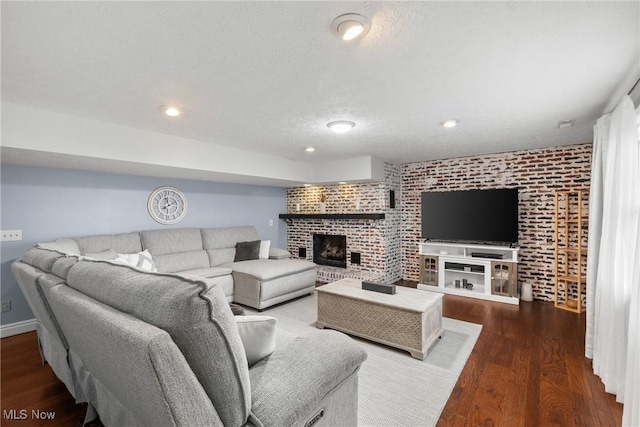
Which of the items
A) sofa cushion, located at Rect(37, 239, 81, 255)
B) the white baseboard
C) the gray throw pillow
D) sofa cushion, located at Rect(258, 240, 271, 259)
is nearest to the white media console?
sofa cushion, located at Rect(258, 240, 271, 259)

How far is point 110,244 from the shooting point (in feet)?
12.5

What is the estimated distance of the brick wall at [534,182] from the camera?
420 cm

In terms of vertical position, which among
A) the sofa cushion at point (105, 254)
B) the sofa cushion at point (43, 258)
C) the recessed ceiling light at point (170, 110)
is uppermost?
the recessed ceiling light at point (170, 110)

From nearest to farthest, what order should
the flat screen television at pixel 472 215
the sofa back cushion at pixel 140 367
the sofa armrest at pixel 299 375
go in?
the sofa back cushion at pixel 140 367
the sofa armrest at pixel 299 375
the flat screen television at pixel 472 215

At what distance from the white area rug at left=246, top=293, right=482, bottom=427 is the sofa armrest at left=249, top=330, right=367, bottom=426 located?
706mm

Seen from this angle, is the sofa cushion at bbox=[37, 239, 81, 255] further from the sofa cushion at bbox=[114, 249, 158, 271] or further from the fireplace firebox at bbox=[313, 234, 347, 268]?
the fireplace firebox at bbox=[313, 234, 347, 268]

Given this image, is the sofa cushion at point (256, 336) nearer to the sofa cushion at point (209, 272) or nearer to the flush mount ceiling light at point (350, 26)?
the flush mount ceiling light at point (350, 26)

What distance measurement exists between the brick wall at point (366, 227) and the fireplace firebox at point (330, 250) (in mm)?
127

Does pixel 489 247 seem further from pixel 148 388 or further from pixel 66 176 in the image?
pixel 66 176

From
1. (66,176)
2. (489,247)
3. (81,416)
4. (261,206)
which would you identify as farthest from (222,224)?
(489,247)

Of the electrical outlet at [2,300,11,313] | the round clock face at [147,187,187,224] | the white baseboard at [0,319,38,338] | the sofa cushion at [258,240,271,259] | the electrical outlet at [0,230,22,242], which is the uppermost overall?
the round clock face at [147,187,187,224]

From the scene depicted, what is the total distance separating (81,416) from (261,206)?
14.4ft

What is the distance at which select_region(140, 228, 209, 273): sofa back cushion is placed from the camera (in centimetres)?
419

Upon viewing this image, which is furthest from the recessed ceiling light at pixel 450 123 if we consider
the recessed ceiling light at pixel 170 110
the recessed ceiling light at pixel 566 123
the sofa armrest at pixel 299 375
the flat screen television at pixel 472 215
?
the recessed ceiling light at pixel 170 110
